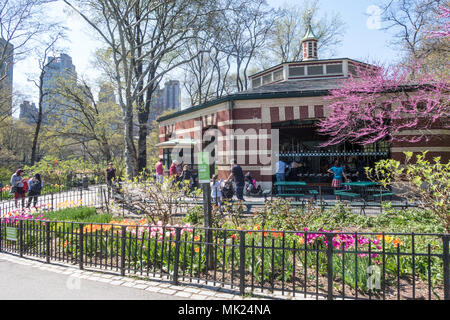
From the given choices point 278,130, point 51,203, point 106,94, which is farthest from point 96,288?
point 106,94

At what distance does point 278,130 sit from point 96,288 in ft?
38.6

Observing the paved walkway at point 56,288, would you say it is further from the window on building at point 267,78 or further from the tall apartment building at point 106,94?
the tall apartment building at point 106,94

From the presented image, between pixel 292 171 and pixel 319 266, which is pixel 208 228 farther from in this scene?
pixel 292 171

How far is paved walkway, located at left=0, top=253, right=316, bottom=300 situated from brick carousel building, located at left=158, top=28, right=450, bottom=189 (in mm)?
10001

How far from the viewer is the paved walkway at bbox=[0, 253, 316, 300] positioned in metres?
4.11

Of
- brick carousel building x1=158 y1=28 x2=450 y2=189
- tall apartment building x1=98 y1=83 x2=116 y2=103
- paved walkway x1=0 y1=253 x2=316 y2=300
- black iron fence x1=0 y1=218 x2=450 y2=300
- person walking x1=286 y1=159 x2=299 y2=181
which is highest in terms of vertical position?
tall apartment building x1=98 y1=83 x2=116 y2=103

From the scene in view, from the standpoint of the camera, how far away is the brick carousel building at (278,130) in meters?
13.7

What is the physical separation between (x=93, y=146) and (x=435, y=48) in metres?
32.8

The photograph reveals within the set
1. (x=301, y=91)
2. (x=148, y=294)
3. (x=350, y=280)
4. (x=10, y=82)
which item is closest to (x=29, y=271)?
(x=148, y=294)

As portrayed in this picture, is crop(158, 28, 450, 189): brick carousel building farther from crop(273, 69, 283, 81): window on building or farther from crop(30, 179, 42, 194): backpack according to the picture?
crop(30, 179, 42, 194): backpack

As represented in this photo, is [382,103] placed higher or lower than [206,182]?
higher

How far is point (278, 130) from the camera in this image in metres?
14.7

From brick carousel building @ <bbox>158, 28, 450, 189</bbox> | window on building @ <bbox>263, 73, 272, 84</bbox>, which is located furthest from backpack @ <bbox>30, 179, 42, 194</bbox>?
window on building @ <bbox>263, 73, 272, 84</bbox>
